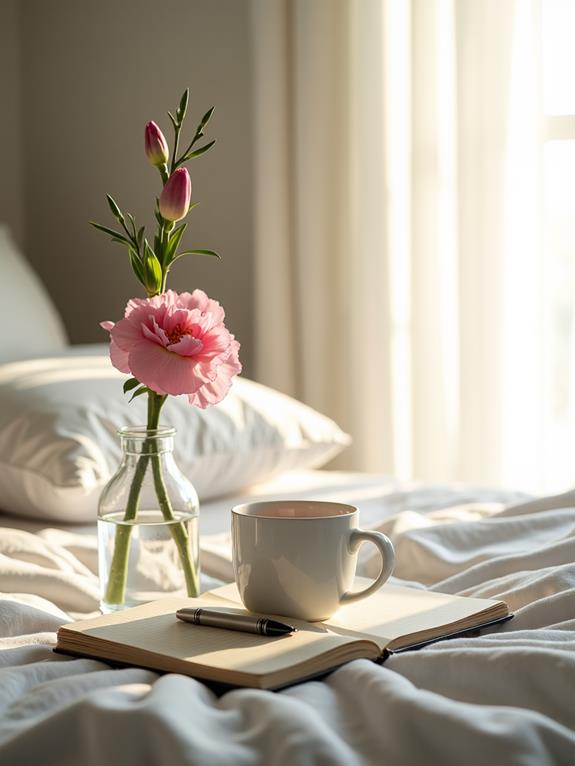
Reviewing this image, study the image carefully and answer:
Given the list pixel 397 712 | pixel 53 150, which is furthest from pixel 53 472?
pixel 53 150

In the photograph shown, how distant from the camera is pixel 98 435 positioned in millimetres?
1474

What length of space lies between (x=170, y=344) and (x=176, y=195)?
4.9 inches

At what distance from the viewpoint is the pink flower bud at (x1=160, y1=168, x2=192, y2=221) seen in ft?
2.83

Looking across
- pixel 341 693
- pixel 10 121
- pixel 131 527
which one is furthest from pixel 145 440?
pixel 10 121

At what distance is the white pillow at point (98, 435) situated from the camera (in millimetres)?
1425

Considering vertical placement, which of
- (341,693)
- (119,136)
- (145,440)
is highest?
(119,136)

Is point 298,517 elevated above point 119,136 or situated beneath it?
situated beneath

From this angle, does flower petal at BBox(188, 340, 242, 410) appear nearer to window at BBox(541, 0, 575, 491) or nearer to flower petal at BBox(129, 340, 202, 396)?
flower petal at BBox(129, 340, 202, 396)

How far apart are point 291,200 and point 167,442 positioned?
5.41 feet

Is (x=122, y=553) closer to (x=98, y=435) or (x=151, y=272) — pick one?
(x=151, y=272)

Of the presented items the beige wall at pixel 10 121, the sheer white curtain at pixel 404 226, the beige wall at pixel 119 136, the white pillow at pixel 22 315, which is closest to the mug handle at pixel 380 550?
the white pillow at pixel 22 315

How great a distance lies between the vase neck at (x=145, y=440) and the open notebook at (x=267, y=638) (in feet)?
0.42

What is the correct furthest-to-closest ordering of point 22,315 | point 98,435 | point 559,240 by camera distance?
point 559,240 < point 22,315 < point 98,435

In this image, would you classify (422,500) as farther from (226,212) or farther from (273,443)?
(226,212)
